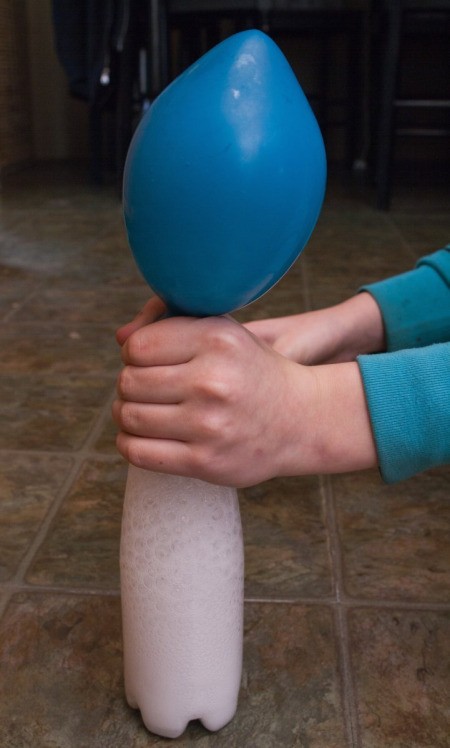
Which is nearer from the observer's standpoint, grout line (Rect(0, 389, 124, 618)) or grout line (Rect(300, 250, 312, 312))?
grout line (Rect(0, 389, 124, 618))

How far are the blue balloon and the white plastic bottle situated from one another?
13 cm

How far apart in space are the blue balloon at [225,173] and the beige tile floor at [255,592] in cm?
29

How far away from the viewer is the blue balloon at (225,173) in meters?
0.40

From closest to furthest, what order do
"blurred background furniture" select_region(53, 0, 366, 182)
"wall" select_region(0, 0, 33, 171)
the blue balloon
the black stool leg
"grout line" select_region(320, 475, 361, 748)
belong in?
the blue balloon < "grout line" select_region(320, 475, 361, 748) < the black stool leg < "blurred background furniture" select_region(53, 0, 366, 182) < "wall" select_region(0, 0, 33, 171)

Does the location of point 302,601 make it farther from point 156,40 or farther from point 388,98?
point 156,40

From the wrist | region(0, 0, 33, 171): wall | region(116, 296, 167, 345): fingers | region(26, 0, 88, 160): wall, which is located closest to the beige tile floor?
the wrist

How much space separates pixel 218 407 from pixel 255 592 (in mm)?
283

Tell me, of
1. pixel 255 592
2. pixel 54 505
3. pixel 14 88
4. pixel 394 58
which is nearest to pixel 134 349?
pixel 255 592

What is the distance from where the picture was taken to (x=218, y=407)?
42 cm

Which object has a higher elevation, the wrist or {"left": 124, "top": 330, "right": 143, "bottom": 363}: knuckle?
{"left": 124, "top": 330, "right": 143, "bottom": 363}: knuckle

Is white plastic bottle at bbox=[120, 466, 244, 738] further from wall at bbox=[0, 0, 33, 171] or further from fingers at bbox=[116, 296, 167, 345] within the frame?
wall at bbox=[0, 0, 33, 171]

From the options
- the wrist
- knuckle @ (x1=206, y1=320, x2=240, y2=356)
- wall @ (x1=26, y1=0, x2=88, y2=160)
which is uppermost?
knuckle @ (x1=206, y1=320, x2=240, y2=356)

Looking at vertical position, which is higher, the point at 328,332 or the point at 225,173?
the point at 225,173

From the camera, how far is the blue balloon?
40 centimetres
